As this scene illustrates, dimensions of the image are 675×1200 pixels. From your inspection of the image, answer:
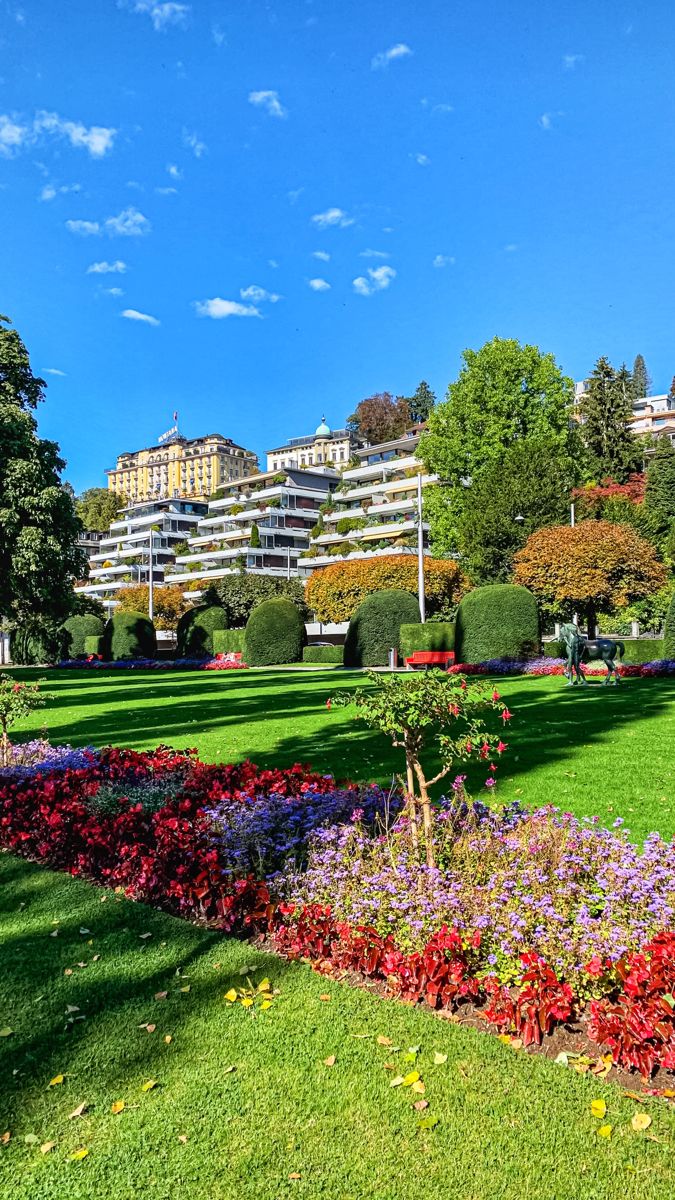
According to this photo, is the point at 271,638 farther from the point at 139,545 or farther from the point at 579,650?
the point at 139,545

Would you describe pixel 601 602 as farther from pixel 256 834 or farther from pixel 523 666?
pixel 256 834

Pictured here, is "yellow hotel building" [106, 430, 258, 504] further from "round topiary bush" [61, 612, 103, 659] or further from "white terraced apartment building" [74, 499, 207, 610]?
"round topiary bush" [61, 612, 103, 659]

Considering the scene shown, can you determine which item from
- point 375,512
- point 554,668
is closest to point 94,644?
point 375,512

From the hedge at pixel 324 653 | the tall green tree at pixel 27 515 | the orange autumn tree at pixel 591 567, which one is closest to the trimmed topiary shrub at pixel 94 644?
the hedge at pixel 324 653

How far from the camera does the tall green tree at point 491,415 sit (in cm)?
4328

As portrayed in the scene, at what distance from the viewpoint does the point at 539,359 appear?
143 feet

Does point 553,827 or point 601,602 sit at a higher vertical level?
point 601,602

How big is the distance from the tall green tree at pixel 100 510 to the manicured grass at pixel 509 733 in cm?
9977

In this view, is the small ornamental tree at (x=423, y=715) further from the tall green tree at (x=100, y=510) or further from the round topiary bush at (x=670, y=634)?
the tall green tree at (x=100, y=510)

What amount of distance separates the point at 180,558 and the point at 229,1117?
83.5 metres

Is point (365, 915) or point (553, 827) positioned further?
point (553, 827)

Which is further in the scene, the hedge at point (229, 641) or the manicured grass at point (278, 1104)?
the hedge at point (229, 641)

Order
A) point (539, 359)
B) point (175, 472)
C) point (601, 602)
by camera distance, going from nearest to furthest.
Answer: point (601, 602) → point (539, 359) → point (175, 472)

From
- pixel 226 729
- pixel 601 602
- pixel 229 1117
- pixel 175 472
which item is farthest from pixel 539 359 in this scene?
pixel 175 472
